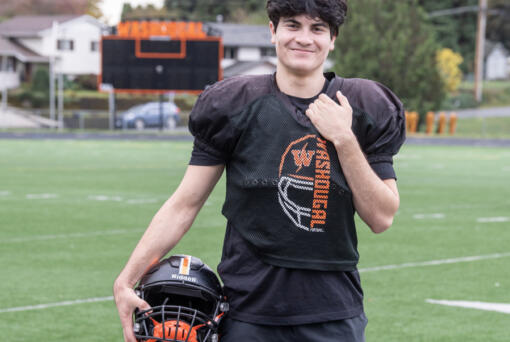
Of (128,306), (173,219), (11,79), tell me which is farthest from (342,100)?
(11,79)

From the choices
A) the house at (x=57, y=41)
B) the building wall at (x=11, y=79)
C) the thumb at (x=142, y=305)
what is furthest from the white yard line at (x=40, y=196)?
the house at (x=57, y=41)

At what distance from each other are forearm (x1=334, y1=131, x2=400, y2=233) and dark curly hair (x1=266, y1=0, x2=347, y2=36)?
378 mm

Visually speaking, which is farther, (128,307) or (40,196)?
(40,196)

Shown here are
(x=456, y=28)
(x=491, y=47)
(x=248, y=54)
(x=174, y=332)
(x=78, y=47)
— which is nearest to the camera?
(x=174, y=332)

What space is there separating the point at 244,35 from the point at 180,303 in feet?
261

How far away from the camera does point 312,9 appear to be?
10.2 ft

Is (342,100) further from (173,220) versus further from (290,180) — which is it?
(173,220)

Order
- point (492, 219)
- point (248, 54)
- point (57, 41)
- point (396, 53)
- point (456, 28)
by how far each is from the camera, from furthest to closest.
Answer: point (248, 54)
point (456, 28)
point (57, 41)
point (396, 53)
point (492, 219)

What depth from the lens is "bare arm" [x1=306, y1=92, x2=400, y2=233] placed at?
9.93ft

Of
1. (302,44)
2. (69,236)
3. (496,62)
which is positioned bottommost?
(496,62)

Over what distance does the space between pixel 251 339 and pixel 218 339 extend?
0.11m

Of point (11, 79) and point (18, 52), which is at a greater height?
point (18, 52)

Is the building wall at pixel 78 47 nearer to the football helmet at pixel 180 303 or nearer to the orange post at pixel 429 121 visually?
the orange post at pixel 429 121

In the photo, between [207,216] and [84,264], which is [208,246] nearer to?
[84,264]
